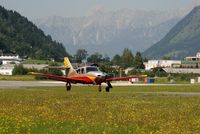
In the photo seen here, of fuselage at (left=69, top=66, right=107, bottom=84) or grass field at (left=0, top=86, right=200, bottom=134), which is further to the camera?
fuselage at (left=69, top=66, right=107, bottom=84)

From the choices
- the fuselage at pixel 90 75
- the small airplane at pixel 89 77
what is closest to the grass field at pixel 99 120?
the small airplane at pixel 89 77

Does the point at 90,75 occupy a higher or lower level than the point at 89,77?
higher

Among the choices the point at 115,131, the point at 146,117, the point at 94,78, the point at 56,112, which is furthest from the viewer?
the point at 94,78

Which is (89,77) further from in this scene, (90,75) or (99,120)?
(99,120)

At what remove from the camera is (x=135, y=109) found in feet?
97.0

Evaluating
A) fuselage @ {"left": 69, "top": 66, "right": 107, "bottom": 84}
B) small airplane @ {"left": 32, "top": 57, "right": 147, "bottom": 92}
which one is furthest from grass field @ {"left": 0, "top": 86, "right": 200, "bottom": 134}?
fuselage @ {"left": 69, "top": 66, "right": 107, "bottom": 84}

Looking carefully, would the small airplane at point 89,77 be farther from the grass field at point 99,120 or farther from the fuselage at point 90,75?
the grass field at point 99,120

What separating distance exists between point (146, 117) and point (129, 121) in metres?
1.83

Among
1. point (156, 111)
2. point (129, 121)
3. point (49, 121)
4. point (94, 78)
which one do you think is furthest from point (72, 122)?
point (94, 78)

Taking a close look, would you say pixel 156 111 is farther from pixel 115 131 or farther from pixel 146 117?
pixel 115 131

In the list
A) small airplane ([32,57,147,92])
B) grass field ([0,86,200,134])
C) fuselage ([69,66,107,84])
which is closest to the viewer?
grass field ([0,86,200,134])

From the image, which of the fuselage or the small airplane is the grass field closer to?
the small airplane

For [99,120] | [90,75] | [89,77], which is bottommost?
[99,120]

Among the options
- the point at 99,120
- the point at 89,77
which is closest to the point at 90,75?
the point at 89,77
